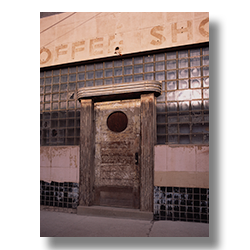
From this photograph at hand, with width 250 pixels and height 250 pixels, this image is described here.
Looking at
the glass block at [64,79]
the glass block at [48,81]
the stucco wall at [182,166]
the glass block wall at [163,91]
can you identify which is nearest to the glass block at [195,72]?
the glass block wall at [163,91]

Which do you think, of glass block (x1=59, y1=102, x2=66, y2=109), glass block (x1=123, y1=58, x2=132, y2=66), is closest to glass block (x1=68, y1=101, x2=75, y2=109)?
glass block (x1=59, y1=102, x2=66, y2=109)

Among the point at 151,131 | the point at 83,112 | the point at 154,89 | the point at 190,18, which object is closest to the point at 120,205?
the point at 151,131

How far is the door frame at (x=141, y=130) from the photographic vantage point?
369 cm

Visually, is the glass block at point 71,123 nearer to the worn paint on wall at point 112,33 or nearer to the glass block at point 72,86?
the glass block at point 72,86

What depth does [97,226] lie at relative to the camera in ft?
10.8

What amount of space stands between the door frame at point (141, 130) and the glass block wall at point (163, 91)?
9.8 inches

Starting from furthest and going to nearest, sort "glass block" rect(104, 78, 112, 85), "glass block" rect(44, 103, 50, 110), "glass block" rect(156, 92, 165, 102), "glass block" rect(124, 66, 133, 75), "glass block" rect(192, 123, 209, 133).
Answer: "glass block" rect(44, 103, 50, 110) → "glass block" rect(104, 78, 112, 85) → "glass block" rect(124, 66, 133, 75) → "glass block" rect(156, 92, 165, 102) → "glass block" rect(192, 123, 209, 133)

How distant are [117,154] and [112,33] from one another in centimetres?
267

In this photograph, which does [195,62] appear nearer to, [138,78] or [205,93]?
[205,93]

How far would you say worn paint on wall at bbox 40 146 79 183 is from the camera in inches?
167

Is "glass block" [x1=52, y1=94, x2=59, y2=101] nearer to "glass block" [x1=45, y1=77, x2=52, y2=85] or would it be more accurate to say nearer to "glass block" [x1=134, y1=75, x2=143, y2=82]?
"glass block" [x1=45, y1=77, x2=52, y2=85]

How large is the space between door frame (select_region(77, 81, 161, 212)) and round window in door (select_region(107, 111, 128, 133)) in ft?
1.17

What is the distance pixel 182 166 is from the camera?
Answer: 357cm

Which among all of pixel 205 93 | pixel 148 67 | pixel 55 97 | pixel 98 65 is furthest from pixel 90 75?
pixel 205 93
